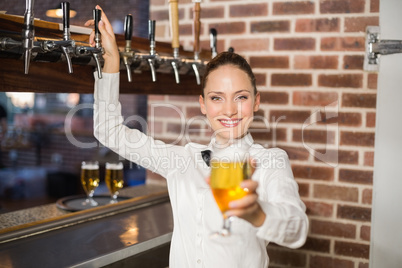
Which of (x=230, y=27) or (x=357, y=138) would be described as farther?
(x=230, y=27)

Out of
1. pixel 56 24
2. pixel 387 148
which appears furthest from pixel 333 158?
pixel 56 24

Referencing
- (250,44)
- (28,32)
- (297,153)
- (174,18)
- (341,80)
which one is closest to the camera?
(28,32)

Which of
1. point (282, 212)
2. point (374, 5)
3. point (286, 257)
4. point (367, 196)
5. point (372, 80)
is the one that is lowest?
point (286, 257)

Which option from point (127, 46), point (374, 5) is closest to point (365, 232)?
point (374, 5)

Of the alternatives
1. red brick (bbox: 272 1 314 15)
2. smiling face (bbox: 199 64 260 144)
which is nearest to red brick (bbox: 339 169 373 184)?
red brick (bbox: 272 1 314 15)

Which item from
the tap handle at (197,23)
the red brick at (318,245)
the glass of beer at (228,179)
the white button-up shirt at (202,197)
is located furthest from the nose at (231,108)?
the red brick at (318,245)

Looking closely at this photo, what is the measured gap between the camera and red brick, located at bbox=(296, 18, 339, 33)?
2143 mm

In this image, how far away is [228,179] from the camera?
98 cm

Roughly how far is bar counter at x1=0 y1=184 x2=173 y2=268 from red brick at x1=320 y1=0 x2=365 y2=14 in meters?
1.23

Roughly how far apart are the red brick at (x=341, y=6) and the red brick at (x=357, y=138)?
22.6 inches

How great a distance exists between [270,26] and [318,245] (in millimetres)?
1126

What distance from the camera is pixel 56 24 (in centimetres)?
162

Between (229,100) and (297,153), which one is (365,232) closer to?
(297,153)

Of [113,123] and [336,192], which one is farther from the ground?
[113,123]
